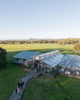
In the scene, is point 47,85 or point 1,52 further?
point 1,52

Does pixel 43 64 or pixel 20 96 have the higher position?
pixel 43 64

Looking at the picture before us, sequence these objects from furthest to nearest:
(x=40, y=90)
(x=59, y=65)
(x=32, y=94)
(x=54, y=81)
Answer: (x=59, y=65), (x=54, y=81), (x=40, y=90), (x=32, y=94)

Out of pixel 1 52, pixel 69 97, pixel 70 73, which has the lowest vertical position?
pixel 69 97

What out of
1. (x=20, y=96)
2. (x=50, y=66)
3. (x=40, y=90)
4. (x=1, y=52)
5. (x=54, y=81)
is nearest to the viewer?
(x=20, y=96)

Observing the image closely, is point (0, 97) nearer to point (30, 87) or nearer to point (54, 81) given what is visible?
point (30, 87)

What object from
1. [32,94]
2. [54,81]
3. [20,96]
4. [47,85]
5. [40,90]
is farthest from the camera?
[54,81]

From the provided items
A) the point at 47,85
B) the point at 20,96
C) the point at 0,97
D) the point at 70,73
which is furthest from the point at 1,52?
the point at 70,73

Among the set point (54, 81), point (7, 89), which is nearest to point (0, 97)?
point (7, 89)

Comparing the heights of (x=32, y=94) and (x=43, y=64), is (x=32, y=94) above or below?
below

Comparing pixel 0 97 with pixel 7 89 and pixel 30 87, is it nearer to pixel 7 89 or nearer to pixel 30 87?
pixel 7 89
